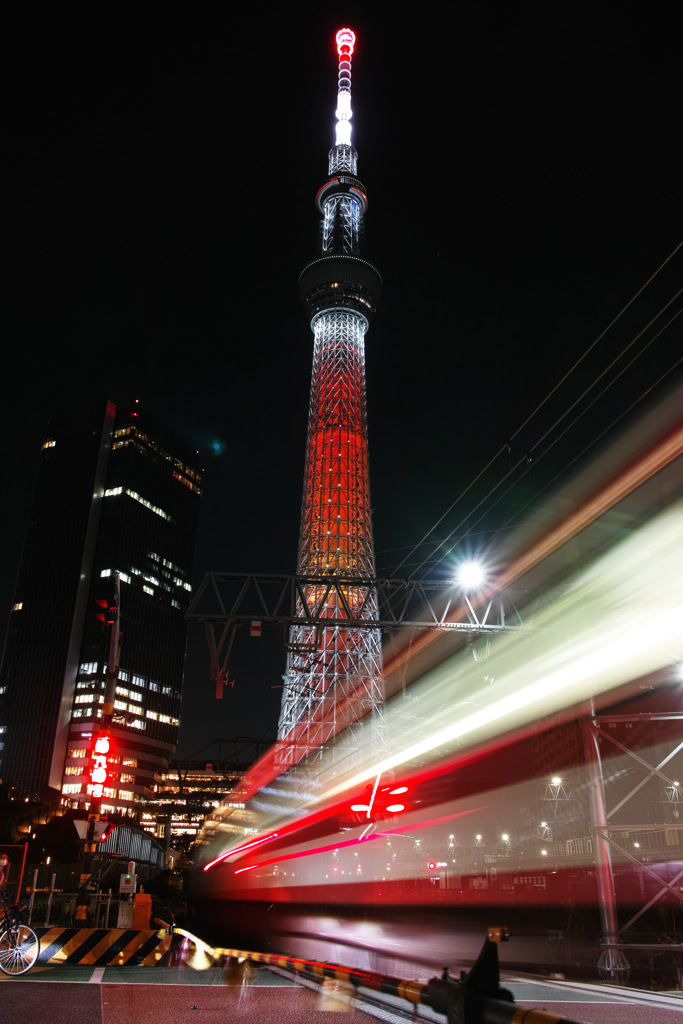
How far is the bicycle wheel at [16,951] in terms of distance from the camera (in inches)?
395

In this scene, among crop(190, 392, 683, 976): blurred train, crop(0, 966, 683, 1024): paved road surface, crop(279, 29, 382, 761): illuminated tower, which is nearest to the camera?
crop(0, 966, 683, 1024): paved road surface

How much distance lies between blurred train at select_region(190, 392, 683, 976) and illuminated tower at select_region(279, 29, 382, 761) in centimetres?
2184

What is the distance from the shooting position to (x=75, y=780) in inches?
4599

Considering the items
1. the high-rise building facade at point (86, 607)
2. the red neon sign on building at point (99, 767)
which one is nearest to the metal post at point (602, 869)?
the red neon sign on building at point (99, 767)

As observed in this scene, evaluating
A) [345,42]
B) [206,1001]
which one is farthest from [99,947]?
[345,42]

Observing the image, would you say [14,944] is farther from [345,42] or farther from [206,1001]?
[345,42]

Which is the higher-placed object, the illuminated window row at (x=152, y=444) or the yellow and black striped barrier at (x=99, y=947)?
the illuminated window row at (x=152, y=444)

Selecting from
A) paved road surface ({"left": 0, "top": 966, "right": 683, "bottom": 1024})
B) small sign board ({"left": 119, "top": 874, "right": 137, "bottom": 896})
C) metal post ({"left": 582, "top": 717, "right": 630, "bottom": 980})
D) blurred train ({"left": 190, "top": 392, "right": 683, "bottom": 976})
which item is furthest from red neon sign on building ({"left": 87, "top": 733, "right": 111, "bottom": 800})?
metal post ({"left": 582, "top": 717, "right": 630, "bottom": 980})

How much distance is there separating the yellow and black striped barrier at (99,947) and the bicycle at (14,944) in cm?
75

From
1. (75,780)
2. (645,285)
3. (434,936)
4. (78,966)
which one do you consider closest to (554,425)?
(645,285)

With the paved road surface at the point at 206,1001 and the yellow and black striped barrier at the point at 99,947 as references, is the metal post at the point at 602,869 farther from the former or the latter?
the yellow and black striped barrier at the point at 99,947

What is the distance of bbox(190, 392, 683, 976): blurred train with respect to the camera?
15.9 metres

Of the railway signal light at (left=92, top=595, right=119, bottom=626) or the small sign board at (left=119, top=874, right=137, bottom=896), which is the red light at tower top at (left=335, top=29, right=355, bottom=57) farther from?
the small sign board at (left=119, top=874, right=137, bottom=896)

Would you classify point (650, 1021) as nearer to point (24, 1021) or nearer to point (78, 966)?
point (24, 1021)
